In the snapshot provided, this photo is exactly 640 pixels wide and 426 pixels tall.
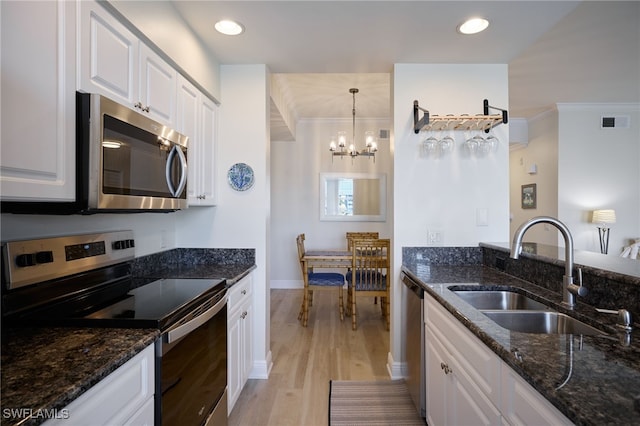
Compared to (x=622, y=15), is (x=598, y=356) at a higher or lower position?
lower

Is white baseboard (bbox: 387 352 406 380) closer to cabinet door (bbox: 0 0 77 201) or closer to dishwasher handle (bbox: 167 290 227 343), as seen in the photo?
dishwasher handle (bbox: 167 290 227 343)

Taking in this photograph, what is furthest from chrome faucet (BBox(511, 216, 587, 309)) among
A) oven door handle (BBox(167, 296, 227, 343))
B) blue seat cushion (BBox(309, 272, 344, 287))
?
blue seat cushion (BBox(309, 272, 344, 287))

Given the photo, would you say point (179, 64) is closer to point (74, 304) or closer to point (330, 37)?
point (330, 37)

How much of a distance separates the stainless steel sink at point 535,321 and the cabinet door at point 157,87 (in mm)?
1964

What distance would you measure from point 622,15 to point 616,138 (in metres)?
3.02

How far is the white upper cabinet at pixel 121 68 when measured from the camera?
3.74 ft

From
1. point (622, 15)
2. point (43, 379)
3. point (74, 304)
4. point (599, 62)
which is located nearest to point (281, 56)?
point (74, 304)

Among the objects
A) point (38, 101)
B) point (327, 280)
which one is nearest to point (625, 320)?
point (38, 101)

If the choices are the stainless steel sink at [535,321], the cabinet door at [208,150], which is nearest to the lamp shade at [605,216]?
the stainless steel sink at [535,321]

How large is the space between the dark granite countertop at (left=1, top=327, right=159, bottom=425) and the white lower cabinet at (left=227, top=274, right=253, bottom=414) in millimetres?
854

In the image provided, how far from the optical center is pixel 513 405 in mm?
905

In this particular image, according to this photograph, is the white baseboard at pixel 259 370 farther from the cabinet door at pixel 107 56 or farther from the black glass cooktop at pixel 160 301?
the cabinet door at pixel 107 56

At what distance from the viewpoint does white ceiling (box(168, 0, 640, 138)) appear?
175 cm

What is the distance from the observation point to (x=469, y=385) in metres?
1.20
